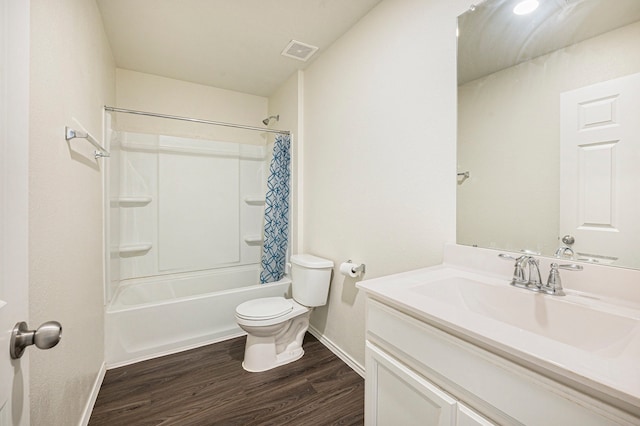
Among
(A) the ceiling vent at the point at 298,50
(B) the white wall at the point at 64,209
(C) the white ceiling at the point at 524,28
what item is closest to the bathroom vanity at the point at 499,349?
(C) the white ceiling at the point at 524,28

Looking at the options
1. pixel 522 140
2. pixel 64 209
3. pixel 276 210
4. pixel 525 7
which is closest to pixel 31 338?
pixel 64 209

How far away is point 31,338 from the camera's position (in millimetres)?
529

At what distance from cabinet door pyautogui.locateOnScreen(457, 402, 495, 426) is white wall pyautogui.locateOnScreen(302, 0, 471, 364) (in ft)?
2.42

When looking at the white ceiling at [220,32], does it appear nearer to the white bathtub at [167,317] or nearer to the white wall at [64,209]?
the white wall at [64,209]

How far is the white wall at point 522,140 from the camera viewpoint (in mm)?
911

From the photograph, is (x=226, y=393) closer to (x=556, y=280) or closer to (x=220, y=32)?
(x=556, y=280)

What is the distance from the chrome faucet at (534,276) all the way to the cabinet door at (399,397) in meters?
0.51

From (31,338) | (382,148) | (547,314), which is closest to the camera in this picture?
(31,338)

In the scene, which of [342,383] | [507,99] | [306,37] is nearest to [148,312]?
[342,383]

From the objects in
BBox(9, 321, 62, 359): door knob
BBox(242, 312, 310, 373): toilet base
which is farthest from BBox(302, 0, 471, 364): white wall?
BBox(9, 321, 62, 359): door knob

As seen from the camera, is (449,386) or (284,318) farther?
(284,318)

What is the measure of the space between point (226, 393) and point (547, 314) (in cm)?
170

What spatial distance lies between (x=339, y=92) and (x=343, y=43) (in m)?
0.35

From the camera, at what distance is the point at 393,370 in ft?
3.01
